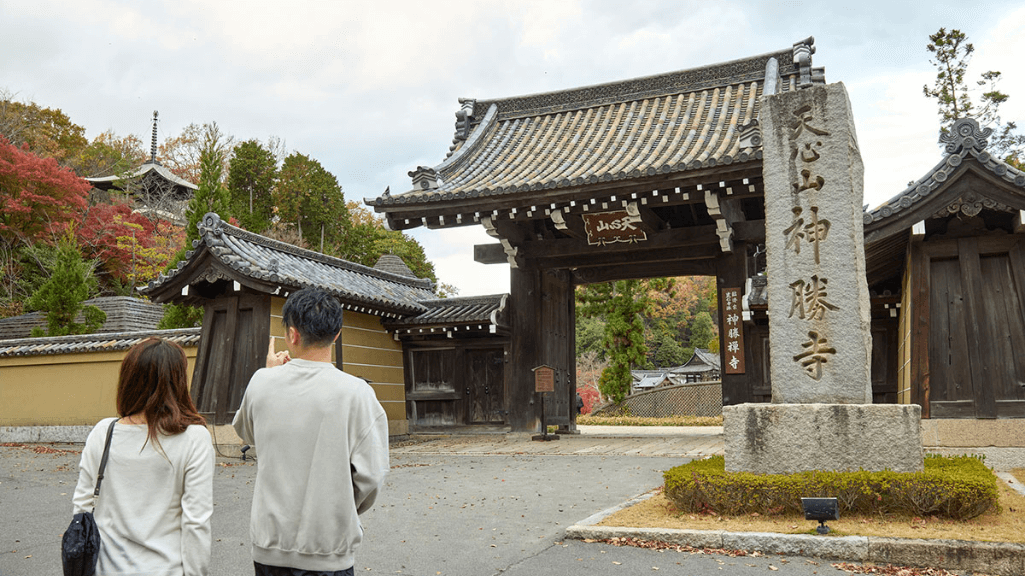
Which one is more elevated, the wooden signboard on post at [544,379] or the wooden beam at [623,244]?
the wooden beam at [623,244]

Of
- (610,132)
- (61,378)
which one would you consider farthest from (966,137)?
(61,378)

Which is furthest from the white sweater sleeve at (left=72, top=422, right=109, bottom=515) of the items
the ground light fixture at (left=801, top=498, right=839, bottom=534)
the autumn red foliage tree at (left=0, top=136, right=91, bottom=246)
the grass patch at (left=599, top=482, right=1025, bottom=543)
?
the autumn red foliage tree at (left=0, top=136, right=91, bottom=246)

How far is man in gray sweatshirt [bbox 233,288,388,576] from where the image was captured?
2.56 m

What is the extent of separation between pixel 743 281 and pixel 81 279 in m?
17.1

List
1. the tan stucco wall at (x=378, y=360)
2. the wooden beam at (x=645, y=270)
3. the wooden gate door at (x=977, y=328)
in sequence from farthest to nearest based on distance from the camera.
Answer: the tan stucco wall at (x=378, y=360)
the wooden beam at (x=645, y=270)
the wooden gate door at (x=977, y=328)

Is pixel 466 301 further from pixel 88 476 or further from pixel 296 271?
pixel 88 476

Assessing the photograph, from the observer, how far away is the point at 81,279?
62.6 ft

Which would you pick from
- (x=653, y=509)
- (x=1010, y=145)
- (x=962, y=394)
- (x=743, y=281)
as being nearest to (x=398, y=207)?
(x=743, y=281)

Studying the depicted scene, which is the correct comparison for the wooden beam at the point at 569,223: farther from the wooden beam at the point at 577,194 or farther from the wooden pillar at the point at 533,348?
the wooden pillar at the point at 533,348

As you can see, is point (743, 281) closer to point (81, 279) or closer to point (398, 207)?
point (398, 207)

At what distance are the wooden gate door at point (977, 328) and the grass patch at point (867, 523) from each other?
3.73m

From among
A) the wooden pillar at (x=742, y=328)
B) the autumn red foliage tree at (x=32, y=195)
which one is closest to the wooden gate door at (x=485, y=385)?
the wooden pillar at (x=742, y=328)

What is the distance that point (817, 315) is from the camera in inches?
267

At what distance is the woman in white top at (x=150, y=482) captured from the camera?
252cm
